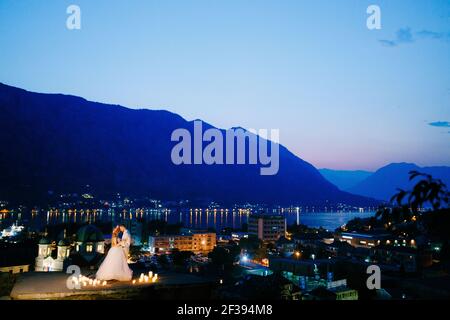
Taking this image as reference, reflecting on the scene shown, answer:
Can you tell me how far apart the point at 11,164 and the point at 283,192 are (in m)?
121

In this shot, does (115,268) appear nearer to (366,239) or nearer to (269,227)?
(366,239)

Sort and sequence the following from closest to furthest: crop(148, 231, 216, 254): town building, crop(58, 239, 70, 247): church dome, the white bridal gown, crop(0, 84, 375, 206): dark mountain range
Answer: the white bridal gown → crop(58, 239, 70, 247): church dome → crop(148, 231, 216, 254): town building → crop(0, 84, 375, 206): dark mountain range

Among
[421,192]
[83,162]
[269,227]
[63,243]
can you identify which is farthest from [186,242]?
[83,162]

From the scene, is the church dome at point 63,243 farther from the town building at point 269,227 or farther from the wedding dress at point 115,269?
the town building at point 269,227

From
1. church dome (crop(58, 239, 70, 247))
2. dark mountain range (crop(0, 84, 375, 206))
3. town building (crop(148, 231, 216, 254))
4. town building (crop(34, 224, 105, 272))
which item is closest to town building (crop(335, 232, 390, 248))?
town building (crop(148, 231, 216, 254))

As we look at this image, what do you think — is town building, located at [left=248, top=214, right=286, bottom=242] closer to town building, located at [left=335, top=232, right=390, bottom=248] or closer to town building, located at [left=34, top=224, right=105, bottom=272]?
town building, located at [left=335, top=232, right=390, bottom=248]

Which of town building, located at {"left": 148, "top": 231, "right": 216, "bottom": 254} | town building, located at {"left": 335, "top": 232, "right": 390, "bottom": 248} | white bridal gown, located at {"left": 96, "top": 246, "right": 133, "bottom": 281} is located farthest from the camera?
town building, located at {"left": 148, "top": 231, "right": 216, "bottom": 254}

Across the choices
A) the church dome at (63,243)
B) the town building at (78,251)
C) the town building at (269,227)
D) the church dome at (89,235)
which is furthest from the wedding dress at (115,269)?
the town building at (269,227)

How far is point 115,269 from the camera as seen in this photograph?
27.7ft

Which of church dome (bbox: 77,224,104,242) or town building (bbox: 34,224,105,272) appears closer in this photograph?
town building (bbox: 34,224,105,272)

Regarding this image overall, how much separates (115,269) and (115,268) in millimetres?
21

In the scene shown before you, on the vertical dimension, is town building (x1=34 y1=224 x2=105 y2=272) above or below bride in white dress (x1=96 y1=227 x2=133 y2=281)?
below

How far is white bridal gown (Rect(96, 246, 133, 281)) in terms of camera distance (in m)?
8.41

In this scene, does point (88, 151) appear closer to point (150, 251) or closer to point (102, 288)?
point (150, 251)
